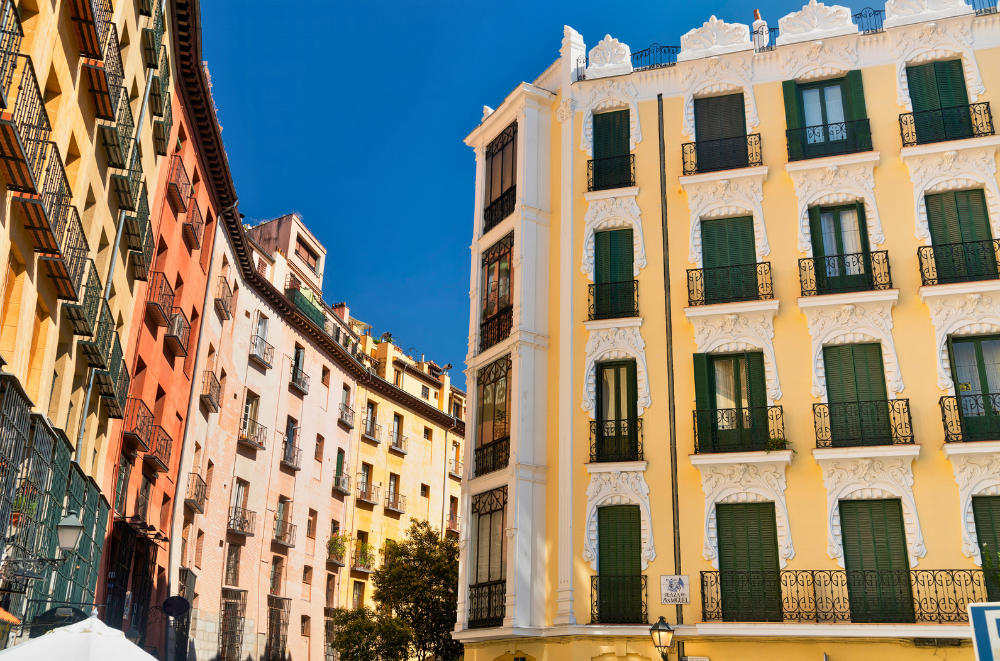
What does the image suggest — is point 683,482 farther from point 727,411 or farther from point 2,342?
point 2,342

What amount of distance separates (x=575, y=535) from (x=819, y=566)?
5552 mm

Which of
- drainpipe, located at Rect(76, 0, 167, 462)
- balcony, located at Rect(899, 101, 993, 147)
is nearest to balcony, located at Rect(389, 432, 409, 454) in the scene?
drainpipe, located at Rect(76, 0, 167, 462)

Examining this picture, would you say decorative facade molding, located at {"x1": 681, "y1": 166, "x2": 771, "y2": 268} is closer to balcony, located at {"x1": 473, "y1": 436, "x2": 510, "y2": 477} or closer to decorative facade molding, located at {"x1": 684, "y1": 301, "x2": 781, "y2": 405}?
decorative facade molding, located at {"x1": 684, "y1": 301, "x2": 781, "y2": 405}

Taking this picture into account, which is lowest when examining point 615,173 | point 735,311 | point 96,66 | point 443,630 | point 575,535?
point 443,630

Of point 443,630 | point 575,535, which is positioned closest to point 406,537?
point 443,630

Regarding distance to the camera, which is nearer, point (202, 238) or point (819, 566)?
point (819, 566)

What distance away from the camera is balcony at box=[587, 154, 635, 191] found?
992 inches

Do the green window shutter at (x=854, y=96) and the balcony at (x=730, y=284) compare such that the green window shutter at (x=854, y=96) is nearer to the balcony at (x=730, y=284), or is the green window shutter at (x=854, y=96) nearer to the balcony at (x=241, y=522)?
the balcony at (x=730, y=284)

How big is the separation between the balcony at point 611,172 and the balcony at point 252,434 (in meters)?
19.3

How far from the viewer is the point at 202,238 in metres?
34.2

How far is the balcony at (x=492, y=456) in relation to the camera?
2388cm

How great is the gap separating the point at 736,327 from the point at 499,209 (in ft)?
26.6

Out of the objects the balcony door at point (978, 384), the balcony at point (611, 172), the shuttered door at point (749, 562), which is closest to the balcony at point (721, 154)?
the balcony at point (611, 172)

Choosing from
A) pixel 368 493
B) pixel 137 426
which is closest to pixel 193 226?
pixel 137 426
